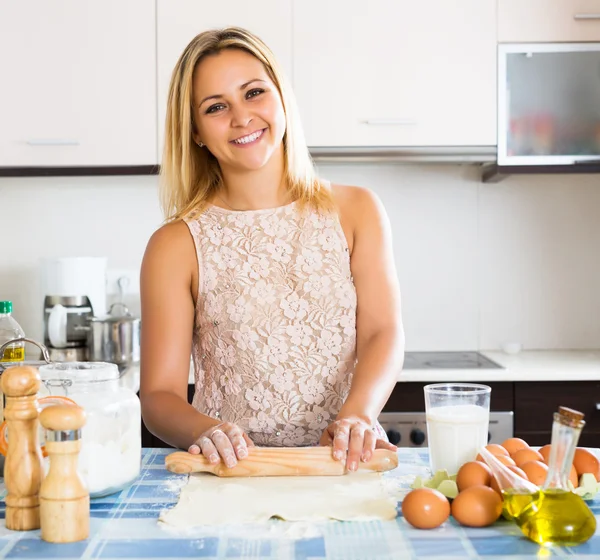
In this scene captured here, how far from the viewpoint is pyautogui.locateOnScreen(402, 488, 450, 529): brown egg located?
0.91 m

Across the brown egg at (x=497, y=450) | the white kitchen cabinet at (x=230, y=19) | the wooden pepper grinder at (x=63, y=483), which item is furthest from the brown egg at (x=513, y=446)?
the white kitchen cabinet at (x=230, y=19)

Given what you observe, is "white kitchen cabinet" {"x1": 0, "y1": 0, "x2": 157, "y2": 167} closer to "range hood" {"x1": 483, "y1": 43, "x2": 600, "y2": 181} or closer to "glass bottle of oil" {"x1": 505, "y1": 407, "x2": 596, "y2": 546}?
"range hood" {"x1": 483, "y1": 43, "x2": 600, "y2": 181}

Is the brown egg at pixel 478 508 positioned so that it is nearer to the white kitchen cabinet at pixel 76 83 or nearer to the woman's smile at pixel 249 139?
the woman's smile at pixel 249 139

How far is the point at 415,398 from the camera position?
8.03 feet

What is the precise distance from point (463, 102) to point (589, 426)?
1.08 m

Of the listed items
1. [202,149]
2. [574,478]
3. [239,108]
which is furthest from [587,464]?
[202,149]

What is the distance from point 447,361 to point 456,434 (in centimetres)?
155

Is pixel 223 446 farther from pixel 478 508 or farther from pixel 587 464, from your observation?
pixel 587 464

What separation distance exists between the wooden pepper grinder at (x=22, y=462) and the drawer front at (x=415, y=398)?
1.61 meters

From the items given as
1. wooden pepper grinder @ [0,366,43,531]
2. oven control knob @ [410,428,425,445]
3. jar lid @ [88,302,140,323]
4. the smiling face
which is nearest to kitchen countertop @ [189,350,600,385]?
oven control knob @ [410,428,425,445]

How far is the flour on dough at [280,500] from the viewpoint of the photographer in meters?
0.94

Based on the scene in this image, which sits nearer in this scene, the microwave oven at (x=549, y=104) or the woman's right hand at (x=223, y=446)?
the woman's right hand at (x=223, y=446)

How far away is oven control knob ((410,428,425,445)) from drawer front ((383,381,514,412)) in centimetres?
6

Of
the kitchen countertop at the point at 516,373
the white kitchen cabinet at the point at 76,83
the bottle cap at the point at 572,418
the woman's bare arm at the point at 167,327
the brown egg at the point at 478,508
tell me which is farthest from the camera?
the white kitchen cabinet at the point at 76,83
